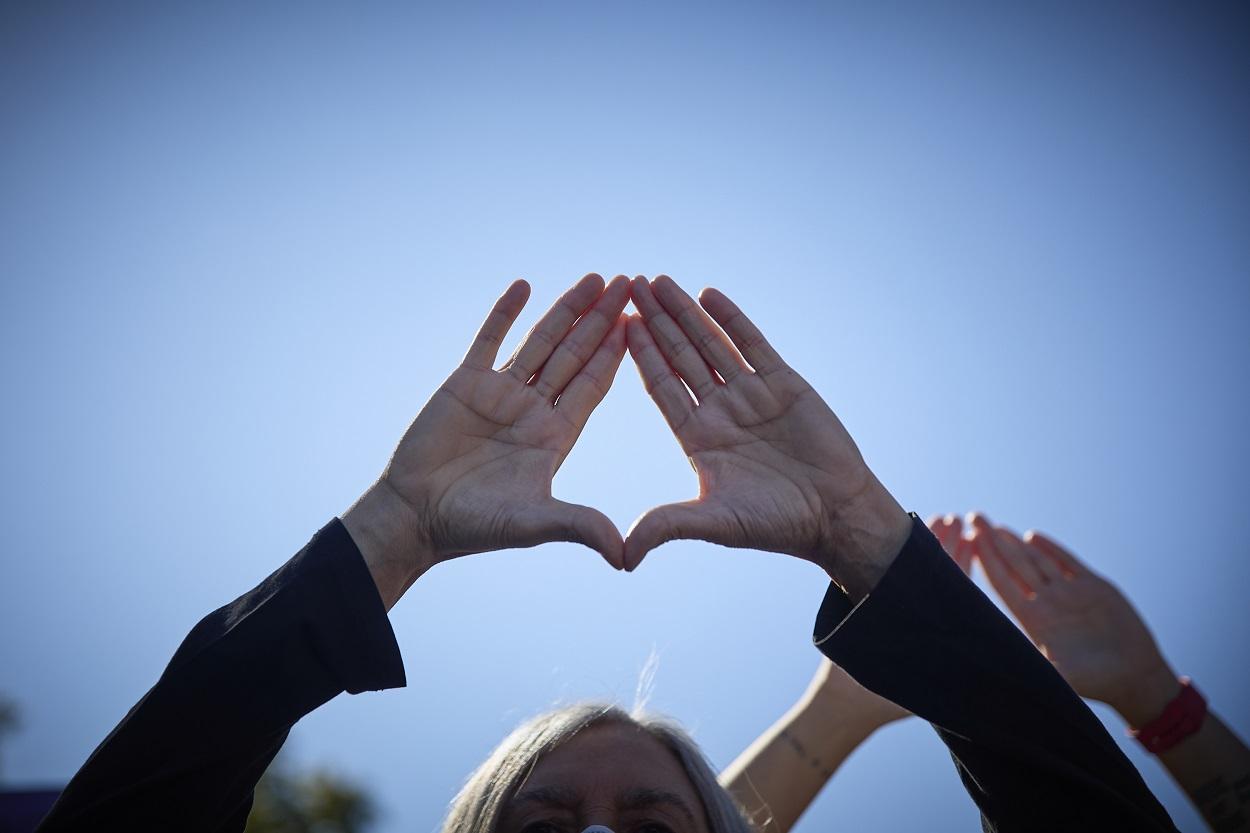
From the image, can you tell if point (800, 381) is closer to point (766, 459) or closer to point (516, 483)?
point (766, 459)

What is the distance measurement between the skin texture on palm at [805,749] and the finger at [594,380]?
2344 mm

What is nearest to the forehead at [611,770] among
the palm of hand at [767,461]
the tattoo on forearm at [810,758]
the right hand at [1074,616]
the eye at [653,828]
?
the eye at [653,828]

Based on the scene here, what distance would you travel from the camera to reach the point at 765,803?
14.9ft

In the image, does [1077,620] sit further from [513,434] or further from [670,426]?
[513,434]

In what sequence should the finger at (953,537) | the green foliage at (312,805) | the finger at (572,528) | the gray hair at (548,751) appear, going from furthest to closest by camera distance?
the green foliage at (312,805) → the finger at (953,537) → the gray hair at (548,751) → the finger at (572,528)

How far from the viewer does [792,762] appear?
4.80 metres

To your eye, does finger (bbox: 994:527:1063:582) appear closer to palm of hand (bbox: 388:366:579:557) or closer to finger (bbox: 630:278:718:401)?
finger (bbox: 630:278:718:401)

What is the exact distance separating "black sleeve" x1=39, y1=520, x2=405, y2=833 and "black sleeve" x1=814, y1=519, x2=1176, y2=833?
1.57 m

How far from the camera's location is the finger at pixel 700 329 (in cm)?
360

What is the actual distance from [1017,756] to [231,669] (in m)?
2.50

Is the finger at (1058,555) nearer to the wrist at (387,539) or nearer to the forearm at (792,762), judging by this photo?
the forearm at (792,762)

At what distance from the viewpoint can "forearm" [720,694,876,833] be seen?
463cm

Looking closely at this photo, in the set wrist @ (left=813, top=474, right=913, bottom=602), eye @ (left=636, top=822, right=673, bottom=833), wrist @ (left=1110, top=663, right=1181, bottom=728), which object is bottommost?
wrist @ (left=1110, top=663, right=1181, bottom=728)

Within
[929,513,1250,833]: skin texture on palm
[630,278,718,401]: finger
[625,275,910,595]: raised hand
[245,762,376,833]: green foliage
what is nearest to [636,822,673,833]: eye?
[625,275,910,595]: raised hand
